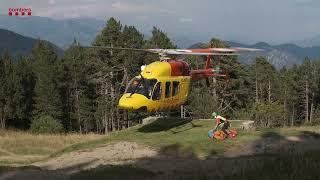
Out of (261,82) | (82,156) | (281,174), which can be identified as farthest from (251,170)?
(261,82)

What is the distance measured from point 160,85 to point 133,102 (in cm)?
196

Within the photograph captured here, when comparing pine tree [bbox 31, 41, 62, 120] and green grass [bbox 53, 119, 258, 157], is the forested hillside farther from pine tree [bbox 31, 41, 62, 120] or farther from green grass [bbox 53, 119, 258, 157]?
green grass [bbox 53, 119, 258, 157]

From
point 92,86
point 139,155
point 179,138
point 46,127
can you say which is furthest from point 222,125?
point 92,86

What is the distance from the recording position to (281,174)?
22.0 feet

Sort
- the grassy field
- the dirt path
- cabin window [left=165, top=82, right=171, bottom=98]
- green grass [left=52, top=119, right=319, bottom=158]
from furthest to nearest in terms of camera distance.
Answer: the grassy field → cabin window [left=165, top=82, right=171, bottom=98] → green grass [left=52, top=119, right=319, bottom=158] → the dirt path

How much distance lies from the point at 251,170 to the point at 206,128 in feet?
68.9

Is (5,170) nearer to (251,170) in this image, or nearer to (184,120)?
(251,170)

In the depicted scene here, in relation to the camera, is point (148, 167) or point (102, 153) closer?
point (148, 167)

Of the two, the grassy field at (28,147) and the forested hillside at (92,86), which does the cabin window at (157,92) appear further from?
the forested hillside at (92,86)

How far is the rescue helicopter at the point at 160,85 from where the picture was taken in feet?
81.1

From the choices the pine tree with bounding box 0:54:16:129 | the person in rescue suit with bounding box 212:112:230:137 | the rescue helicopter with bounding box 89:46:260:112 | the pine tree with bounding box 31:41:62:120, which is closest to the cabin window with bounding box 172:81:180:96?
the rescue helicopter with bounding box 89:46:260:112

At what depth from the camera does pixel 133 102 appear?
24.4 metres

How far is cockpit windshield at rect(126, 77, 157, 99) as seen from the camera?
24953mm

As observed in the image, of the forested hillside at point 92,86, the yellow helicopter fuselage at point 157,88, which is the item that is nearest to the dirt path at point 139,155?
the yellow helicopter fuselage at point 157,88
